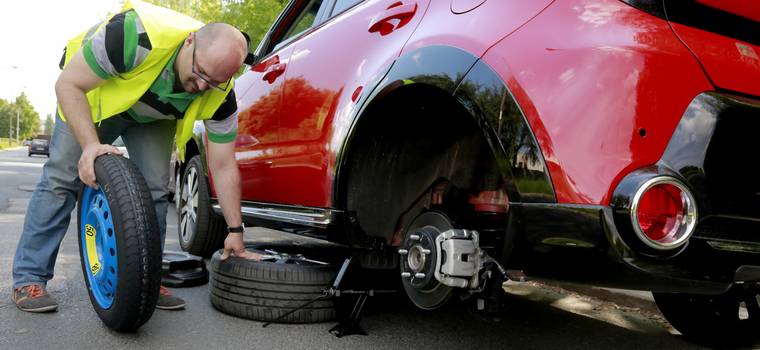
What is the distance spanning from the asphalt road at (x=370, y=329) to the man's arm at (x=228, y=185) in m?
0.30

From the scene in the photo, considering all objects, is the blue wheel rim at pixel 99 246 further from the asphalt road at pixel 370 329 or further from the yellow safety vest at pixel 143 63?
the yellow safety vest at pixel 143 63

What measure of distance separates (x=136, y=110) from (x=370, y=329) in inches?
52.2

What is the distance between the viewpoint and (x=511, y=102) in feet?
4.83

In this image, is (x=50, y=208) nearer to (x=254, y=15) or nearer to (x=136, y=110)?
(x=136, y=110)

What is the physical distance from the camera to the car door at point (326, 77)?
211 centimetres

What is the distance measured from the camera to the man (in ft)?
7.04

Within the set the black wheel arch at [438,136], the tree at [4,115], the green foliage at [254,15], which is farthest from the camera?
the tree at [4,115]

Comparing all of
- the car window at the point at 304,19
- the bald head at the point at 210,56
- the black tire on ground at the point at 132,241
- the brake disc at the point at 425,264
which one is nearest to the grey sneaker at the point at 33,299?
the black tire on ground at the point at 132,241

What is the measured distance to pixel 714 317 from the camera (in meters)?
2.33

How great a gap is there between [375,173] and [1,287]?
6.31 feet

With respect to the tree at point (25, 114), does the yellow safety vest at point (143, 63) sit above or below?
below

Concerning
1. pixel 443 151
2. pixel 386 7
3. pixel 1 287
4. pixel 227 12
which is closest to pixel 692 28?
pixel 443 151

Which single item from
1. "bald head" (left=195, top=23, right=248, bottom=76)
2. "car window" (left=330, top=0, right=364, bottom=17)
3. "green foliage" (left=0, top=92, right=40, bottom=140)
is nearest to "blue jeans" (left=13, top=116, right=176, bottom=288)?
"bald head" (left=195, top=23, right=248, bottom=76)

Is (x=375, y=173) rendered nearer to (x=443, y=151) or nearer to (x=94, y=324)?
(x=443, y=151)
